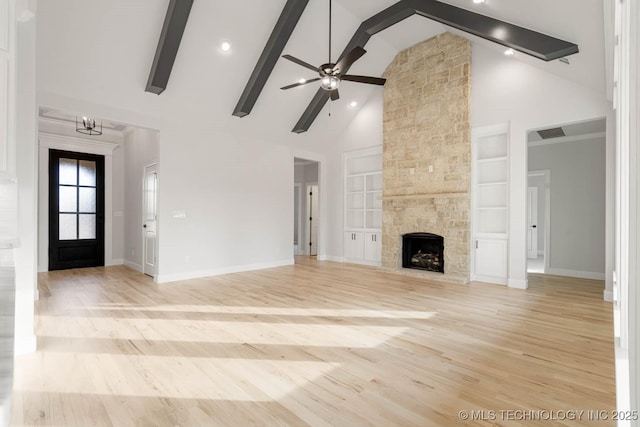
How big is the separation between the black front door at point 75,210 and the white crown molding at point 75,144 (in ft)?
0.38

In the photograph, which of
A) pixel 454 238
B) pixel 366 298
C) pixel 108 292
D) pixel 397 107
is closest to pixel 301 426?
pixel 366 298

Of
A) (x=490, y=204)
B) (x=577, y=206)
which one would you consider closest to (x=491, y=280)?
(x=490, y=204)

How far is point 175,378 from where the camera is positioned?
2389 millimetres

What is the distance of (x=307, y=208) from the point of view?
1041 cm

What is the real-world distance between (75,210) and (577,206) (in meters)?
10.7

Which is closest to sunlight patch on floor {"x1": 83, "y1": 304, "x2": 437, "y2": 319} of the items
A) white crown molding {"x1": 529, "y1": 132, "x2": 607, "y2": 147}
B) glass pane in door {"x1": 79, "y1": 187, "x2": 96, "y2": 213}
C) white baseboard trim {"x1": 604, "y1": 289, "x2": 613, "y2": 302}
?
white baseboard trim {"x1": 604, "y1": 289, "x2": 613, "y2": 302}

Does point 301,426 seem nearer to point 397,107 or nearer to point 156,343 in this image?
point 156,343

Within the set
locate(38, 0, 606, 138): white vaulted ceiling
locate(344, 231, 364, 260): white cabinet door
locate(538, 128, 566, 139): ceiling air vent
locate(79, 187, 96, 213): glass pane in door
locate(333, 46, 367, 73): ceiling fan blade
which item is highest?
locate(38, 0, 606, 138): white vaulted ceiling

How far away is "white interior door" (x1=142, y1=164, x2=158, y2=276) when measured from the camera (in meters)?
6.15

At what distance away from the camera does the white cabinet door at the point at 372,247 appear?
7.66 meters

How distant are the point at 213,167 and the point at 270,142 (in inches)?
62.4

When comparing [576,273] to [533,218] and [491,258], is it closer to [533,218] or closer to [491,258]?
[491,258]

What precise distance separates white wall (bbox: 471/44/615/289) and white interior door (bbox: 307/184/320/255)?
18.1 ft

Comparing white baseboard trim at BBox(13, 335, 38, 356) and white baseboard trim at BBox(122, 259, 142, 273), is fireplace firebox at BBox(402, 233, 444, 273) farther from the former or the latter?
white baseboard trim at BBox(13, 335, 38, 356)
